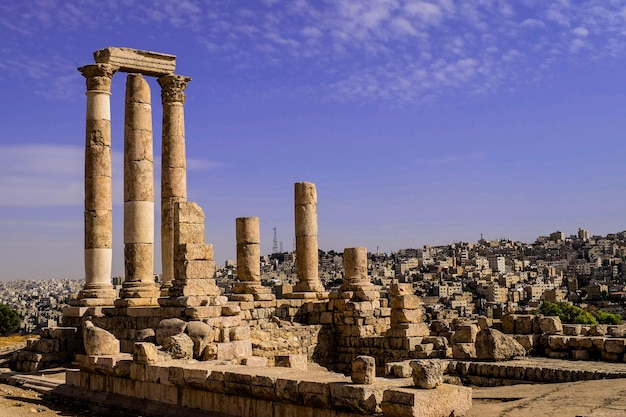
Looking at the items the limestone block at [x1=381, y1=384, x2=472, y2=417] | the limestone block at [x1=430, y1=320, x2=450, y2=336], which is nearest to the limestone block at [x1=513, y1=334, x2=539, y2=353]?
the limestone block at [x1=430, y1=320, x2=450, y2=336]

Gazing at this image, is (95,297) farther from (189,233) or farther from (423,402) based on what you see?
(423,402)

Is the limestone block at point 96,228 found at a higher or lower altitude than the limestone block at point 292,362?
higher

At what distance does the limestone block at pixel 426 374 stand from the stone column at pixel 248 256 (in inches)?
524

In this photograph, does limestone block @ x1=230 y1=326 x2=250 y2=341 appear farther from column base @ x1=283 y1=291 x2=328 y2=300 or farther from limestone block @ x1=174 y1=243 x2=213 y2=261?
column base @ x1=283 y1=291 x2=328 y2=300

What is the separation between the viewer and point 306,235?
75.9ft

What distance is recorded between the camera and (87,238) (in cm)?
2038

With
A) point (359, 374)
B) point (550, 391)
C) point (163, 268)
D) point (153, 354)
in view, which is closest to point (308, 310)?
point (163, 268)

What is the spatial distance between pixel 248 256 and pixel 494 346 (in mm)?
8520

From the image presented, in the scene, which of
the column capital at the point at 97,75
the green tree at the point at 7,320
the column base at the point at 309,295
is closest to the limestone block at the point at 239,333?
the column base at the point at 309,295

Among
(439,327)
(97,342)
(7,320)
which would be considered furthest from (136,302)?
(7,320)

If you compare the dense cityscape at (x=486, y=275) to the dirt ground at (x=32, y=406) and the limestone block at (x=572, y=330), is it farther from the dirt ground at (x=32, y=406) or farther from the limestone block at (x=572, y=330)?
the dirt ground at (x=32, y=406)

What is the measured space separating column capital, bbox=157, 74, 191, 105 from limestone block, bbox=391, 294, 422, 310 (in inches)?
340

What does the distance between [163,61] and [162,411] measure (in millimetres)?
13064

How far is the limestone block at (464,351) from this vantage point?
16.8 meters
